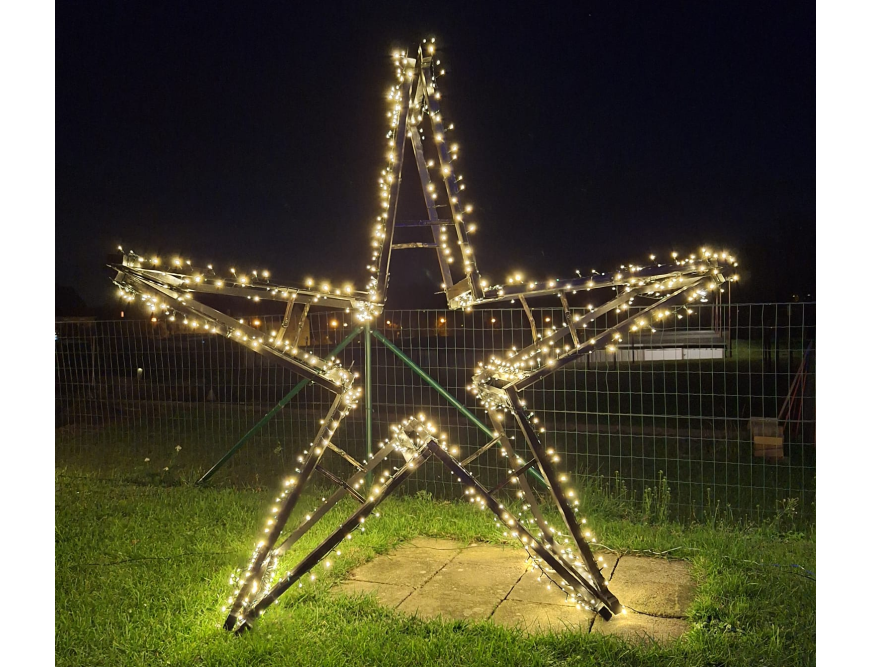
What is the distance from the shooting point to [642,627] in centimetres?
352

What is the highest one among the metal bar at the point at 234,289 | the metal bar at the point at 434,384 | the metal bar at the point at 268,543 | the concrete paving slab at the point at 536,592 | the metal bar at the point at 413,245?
the metal bar at the point at 413,245

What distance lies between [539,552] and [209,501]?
351cm

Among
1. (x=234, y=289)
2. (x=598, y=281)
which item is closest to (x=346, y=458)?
(x=234, y=289)

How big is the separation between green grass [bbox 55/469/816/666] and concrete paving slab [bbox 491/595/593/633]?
0.13m

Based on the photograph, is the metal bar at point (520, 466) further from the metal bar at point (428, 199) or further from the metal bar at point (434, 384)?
the metal bar at point (434, 384)

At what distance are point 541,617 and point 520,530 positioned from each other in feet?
1.65

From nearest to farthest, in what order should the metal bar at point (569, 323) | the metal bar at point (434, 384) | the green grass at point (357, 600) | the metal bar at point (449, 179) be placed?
the green grass at point (357, 600) < the metal bar at point (569, 323) < the metal bar at point (449, 179) < the metal bar at point (434, 384)

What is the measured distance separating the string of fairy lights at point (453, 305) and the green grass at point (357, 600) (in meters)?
0.28

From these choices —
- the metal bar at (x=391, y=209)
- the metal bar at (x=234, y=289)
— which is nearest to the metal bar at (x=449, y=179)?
the metal bar at (x=391, y=209)

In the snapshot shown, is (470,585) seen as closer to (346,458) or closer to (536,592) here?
(536,592)

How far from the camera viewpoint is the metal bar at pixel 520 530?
11.5 ft

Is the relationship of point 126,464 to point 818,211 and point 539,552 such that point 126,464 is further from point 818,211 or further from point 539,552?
point 818,211

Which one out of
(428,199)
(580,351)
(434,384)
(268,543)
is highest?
(428,199)

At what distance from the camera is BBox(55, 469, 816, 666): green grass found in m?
3.26
